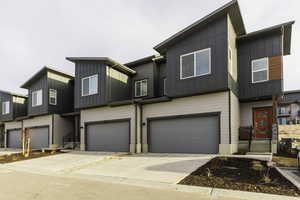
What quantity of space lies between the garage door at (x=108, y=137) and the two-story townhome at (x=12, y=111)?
12211 mm

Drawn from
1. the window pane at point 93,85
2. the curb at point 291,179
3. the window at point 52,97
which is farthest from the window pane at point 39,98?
the curb at point 291,179

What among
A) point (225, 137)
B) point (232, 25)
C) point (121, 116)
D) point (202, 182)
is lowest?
point (202, 182)

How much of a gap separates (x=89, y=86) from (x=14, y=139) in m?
14.7

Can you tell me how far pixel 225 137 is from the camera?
407 inches

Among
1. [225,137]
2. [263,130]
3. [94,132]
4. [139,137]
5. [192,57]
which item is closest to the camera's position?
[225,137]

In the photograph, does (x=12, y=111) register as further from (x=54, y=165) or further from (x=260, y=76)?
(x=260, y=76)

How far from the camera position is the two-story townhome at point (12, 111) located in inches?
907

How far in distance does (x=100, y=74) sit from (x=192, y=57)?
7.27 m

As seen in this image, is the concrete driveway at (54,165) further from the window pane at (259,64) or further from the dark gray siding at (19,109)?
the dark gray siding at (19,109)

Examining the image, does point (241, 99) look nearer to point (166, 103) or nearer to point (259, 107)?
point (259, 107)

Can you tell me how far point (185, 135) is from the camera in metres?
11.8

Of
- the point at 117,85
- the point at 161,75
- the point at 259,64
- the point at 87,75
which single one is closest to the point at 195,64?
the point at 259,64

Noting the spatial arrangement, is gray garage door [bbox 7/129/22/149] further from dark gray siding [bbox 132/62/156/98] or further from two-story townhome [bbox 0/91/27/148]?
dark gray siding [bbox 132/62/156/98]

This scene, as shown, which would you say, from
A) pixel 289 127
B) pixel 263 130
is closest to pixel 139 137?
pixel 263 130
